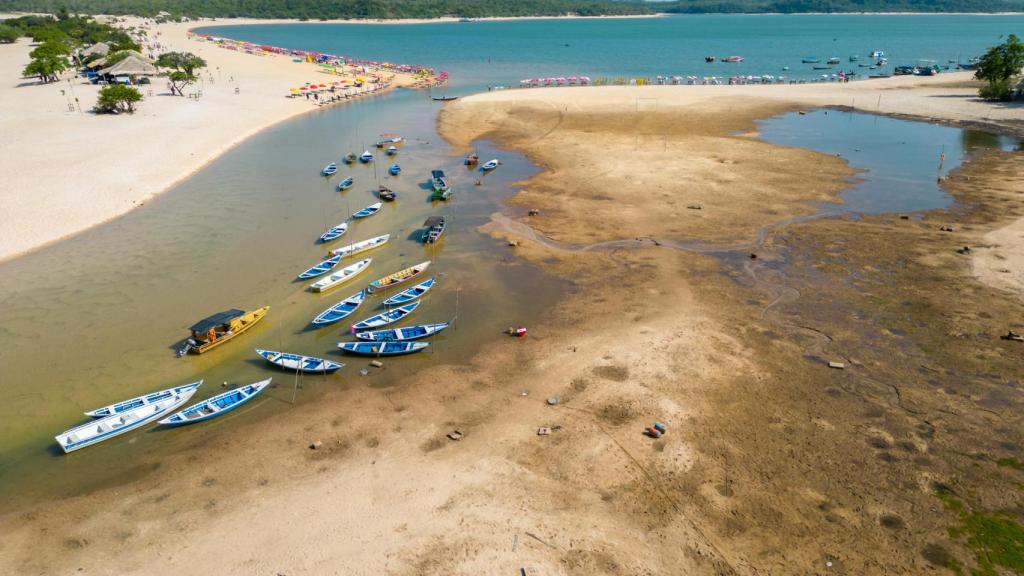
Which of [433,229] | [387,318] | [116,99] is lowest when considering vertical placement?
[387,318]

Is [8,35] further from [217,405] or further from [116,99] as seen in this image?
[217,405]

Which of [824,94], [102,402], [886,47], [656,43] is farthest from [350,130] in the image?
[886,47]

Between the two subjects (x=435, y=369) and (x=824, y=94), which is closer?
(x=435, y=369)

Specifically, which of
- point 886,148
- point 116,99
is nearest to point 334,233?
point 116,99

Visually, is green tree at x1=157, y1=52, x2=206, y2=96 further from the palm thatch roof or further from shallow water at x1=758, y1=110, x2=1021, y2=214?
shallow water at x1=758, y1=110, x2=1021, y2=214

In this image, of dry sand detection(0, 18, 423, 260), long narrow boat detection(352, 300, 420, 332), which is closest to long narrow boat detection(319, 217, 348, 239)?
long narrow boat detection(352, 300, 420, 332)

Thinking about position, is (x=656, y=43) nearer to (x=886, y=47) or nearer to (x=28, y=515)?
(x=886, y=47)
